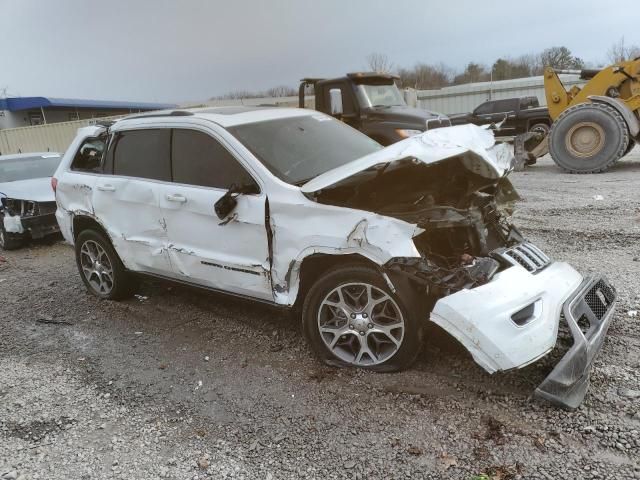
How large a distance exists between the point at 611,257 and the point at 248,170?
156 inches

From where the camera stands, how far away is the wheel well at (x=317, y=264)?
3287 millimetres

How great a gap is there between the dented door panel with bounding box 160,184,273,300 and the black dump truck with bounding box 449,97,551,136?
1330 cm

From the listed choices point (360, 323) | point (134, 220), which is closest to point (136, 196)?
point (134, 220)

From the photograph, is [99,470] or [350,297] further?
[350,297]

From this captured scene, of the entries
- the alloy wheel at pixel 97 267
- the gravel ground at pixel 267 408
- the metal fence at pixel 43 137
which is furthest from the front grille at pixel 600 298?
the metal fence at pixel 43 137

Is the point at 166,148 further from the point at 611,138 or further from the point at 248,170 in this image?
the point at 611,138

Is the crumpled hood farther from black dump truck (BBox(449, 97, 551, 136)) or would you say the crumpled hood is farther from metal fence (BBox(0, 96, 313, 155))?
metal fence (BBox(0, 96, 313, 155))

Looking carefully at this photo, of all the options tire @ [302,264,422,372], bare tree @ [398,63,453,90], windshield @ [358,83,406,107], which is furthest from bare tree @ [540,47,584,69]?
tire @ [302,264,422,372]

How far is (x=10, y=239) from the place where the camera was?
798 centimetres

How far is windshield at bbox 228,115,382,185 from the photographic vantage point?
12.3ft

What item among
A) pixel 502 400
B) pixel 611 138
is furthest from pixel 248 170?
pixel 611 138

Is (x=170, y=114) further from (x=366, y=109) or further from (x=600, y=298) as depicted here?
(x=366, y=109)

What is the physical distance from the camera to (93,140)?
5.05 meters

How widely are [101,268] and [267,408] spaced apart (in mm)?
2844
